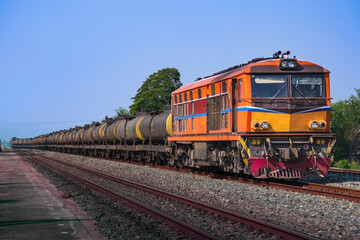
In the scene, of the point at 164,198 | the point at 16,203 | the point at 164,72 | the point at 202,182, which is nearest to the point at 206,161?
the point at 202,182

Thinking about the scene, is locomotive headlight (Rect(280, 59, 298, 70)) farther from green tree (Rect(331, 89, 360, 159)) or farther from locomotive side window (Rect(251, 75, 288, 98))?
green tree (Rect(331, 89, 360, 159))

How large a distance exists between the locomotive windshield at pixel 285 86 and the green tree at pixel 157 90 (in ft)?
189

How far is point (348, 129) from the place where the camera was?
38.7 m

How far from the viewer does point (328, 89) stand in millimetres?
14961

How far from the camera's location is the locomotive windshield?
14.7 m

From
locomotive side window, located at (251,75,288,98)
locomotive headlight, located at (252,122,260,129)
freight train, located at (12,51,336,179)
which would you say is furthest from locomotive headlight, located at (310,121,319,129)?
locomotive headlight, located at (252,122,260,129)

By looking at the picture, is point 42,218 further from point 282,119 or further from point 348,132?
point 348,132

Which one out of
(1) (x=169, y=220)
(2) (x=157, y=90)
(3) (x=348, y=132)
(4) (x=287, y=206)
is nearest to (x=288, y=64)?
(4) (x=287, y=206)

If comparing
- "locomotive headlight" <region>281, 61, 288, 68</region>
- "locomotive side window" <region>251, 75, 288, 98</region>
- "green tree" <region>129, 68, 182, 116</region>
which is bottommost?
"locomotive side window" <region>251, 75, 288, 98</region>

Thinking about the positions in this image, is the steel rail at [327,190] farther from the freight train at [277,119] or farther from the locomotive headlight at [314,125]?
the locomotive headlight at [314,125]

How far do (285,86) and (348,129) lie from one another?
26480 mm

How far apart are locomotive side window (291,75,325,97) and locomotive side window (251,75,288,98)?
34 centimetres

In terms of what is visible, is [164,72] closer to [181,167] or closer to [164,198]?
[181,167]

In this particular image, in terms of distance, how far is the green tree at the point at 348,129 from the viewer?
37031 millimetres
